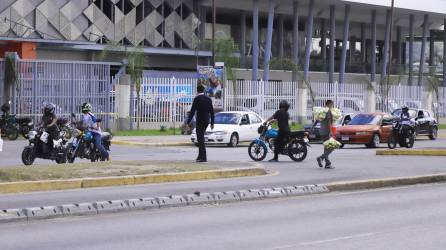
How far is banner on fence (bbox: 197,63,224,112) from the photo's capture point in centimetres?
4228

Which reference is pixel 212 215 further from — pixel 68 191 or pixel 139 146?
pixel 139 146

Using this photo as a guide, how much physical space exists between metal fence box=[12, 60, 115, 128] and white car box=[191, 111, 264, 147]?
7116 mm

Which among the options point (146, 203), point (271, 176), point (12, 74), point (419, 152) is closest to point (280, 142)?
point (271, 176)

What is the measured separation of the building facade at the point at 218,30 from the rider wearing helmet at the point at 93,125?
27.5 metres

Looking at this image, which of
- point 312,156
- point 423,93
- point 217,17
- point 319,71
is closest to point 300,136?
point 312,156

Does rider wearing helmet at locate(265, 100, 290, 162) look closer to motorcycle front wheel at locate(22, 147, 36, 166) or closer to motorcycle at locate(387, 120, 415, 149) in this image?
motorcycle front wheel at locate(22, 147, 36, 166)

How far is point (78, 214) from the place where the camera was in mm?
13328

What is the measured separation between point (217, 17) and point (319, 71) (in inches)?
437

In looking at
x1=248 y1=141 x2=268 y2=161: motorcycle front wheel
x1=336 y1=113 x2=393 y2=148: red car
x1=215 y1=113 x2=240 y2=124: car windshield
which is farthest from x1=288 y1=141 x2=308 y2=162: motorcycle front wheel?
x1=215 y1=113 x2=240 y2=124: car windshield

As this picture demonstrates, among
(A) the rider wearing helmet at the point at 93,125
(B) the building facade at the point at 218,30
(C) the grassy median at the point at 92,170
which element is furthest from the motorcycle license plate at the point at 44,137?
(B) the building facade at the point at 218,30

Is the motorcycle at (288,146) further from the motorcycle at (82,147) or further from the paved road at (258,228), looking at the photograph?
the paved road at (258,228)

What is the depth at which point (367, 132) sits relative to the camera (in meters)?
34.1

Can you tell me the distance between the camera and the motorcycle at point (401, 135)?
3256 cm

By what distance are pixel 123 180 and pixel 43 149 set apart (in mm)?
4779
